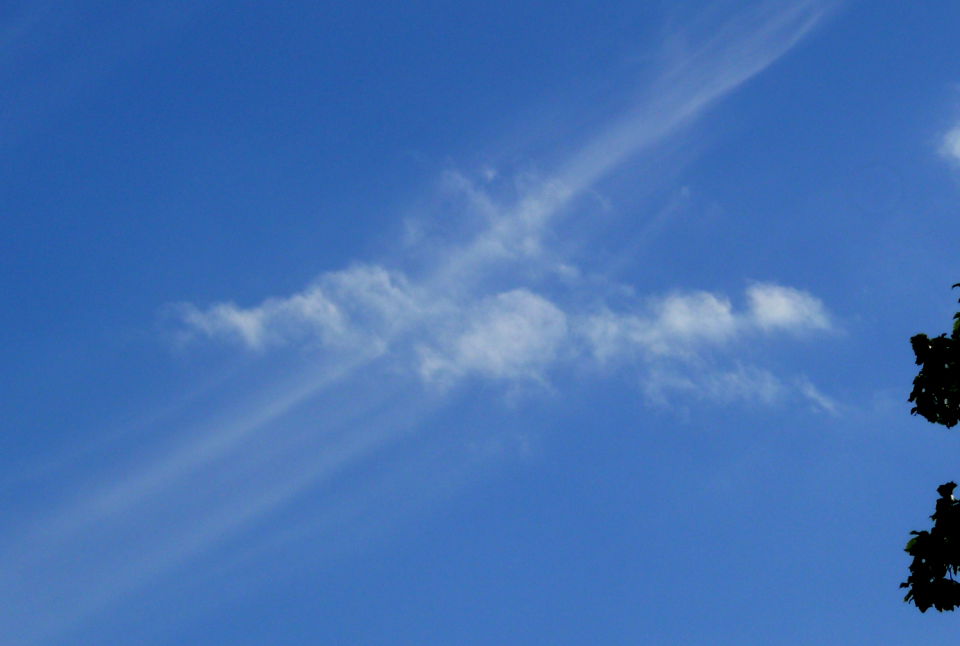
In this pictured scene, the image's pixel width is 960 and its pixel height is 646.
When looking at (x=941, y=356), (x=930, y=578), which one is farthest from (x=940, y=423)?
(x=930, y=578)

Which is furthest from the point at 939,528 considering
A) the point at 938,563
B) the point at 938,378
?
the point at 938,378

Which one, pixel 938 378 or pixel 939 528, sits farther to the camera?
pixel 938 378

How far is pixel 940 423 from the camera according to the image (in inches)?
935

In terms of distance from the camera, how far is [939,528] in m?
21.3

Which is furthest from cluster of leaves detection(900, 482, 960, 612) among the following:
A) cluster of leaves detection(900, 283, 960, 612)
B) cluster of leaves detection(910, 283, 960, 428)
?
cluster of leaves detection(910, 283, 960, 428)

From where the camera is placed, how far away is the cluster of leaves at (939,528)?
21.2 metres

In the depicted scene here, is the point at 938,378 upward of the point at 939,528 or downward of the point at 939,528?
upward

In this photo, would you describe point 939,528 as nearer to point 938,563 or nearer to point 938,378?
point 938,563

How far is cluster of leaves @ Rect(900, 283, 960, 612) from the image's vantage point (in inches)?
834

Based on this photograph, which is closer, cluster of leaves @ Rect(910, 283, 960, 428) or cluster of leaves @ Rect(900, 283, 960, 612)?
cluster of leaves @ Rect(900, 283, 960, 612)

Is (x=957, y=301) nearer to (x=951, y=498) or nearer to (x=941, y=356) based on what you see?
(x=941, y=356)

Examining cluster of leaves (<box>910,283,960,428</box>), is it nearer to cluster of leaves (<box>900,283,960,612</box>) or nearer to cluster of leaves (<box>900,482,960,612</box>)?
cluster of leaves (<box>900,283,960,612</box>)

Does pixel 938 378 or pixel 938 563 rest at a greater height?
pixel 938 378

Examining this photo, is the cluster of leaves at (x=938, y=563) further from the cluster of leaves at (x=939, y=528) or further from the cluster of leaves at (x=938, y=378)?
the cluster of leaves at (x=938, y=378)
